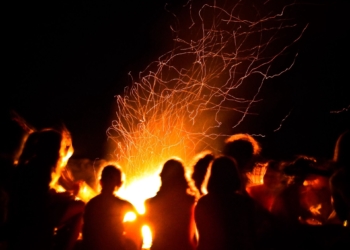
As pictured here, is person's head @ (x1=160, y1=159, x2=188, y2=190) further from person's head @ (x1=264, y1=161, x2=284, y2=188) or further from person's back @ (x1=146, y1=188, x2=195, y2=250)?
person's head @ (x1=264, y1=161, x2=284, y2=188)

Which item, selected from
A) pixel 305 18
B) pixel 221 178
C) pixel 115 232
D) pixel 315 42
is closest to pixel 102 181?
pixel 115 232

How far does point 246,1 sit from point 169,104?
10.7 feet

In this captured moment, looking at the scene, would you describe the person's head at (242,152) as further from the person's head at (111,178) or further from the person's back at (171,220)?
the person's head at (111,178)

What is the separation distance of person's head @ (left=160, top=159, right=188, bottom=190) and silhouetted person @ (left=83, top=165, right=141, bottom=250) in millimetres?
476

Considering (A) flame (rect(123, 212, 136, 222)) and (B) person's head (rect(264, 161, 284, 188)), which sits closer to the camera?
(A) flame (rect(123, 212, 136, 222))

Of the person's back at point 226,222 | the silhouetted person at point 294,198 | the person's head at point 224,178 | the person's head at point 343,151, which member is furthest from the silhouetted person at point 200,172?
the person's head at point 343,151

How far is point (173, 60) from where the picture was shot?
13047 mm

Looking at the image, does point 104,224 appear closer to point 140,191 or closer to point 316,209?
point 140,191

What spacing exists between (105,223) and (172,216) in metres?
0.70

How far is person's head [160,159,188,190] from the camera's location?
374 centimetres

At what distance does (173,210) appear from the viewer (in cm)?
364

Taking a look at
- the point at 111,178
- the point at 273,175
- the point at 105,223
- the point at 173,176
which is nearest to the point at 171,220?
the point at 173,176

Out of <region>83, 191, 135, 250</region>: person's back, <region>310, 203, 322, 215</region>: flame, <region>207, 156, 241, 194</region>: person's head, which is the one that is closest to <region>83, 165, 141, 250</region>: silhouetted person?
<region>83, 191, 135, 250</region>: person's back

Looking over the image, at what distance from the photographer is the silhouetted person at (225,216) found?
11.4ft
